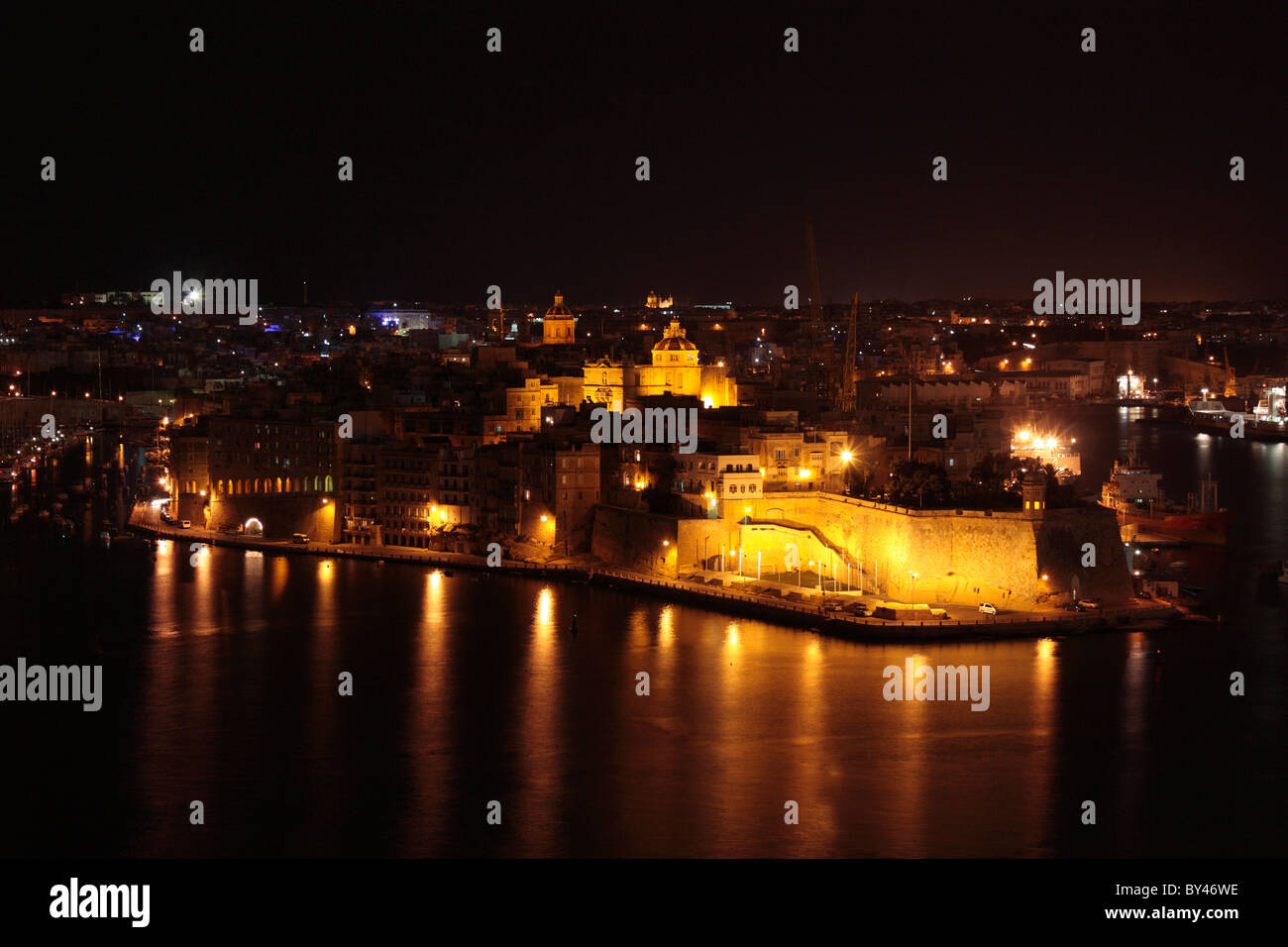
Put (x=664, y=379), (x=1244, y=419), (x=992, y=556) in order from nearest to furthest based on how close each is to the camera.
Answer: (x=992, y=556), (x=664, y=379), (x=1244, y=419)

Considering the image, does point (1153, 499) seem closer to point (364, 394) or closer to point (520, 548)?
point (520, 548)

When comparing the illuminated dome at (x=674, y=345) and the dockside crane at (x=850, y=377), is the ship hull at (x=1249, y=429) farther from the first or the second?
the illuminated dome at (x=674, y=345)

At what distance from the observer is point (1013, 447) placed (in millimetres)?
22156

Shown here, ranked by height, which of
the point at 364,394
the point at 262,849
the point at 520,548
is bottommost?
the point at 262,849

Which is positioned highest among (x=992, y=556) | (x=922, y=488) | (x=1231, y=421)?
(x=1231, y=421)

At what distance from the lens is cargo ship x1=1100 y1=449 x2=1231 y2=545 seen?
19.0 m

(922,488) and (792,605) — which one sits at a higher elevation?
(922,488)

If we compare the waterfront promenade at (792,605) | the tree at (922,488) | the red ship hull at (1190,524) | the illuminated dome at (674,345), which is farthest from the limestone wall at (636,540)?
the red ship hull at (1190,524)

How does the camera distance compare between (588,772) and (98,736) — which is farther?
(98,736)

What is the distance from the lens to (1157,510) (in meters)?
20.1

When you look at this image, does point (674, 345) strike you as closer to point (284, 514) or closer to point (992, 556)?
point (284, 514)

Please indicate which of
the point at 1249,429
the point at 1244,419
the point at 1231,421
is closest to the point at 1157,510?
the point at 1249,429

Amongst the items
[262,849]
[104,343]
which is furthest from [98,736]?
[104,343]
